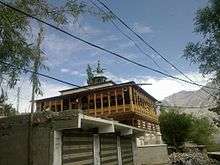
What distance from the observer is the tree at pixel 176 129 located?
45500 millimetres

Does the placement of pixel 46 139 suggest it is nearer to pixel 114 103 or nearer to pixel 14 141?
pixel 14 141

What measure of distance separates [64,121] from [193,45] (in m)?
17.3

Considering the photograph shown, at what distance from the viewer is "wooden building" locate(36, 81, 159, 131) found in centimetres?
3831

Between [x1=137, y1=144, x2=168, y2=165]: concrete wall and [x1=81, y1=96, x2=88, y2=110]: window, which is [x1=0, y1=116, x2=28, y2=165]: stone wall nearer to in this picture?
[x1=137, y1=144, x2=168, y2=165]: concrete wall

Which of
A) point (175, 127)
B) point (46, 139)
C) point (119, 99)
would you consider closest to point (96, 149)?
point (46, 139)

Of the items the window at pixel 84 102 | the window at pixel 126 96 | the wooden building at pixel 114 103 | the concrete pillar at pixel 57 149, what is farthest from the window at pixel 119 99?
the concrete pillar at pixel 57 149

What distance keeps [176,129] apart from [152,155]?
51.1ft

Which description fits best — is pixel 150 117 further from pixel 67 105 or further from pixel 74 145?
pixel 74 145

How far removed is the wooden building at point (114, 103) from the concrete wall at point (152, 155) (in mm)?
6104

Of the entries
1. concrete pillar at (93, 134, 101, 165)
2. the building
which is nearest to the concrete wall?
concrete pillar at (93, 134, 101, 165)

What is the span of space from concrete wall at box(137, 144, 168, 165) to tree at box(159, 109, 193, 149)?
13.5 metres

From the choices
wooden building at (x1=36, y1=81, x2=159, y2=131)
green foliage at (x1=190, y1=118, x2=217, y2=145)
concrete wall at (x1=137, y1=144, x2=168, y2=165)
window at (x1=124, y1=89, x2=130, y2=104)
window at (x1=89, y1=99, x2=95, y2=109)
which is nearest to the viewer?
concrete wall at (x1=137, y1=144, x2=168, y2=165)

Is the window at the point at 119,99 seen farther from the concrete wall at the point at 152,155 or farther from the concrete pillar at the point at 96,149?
the concrete pillar at the point at 96,149

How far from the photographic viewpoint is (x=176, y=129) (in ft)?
151
